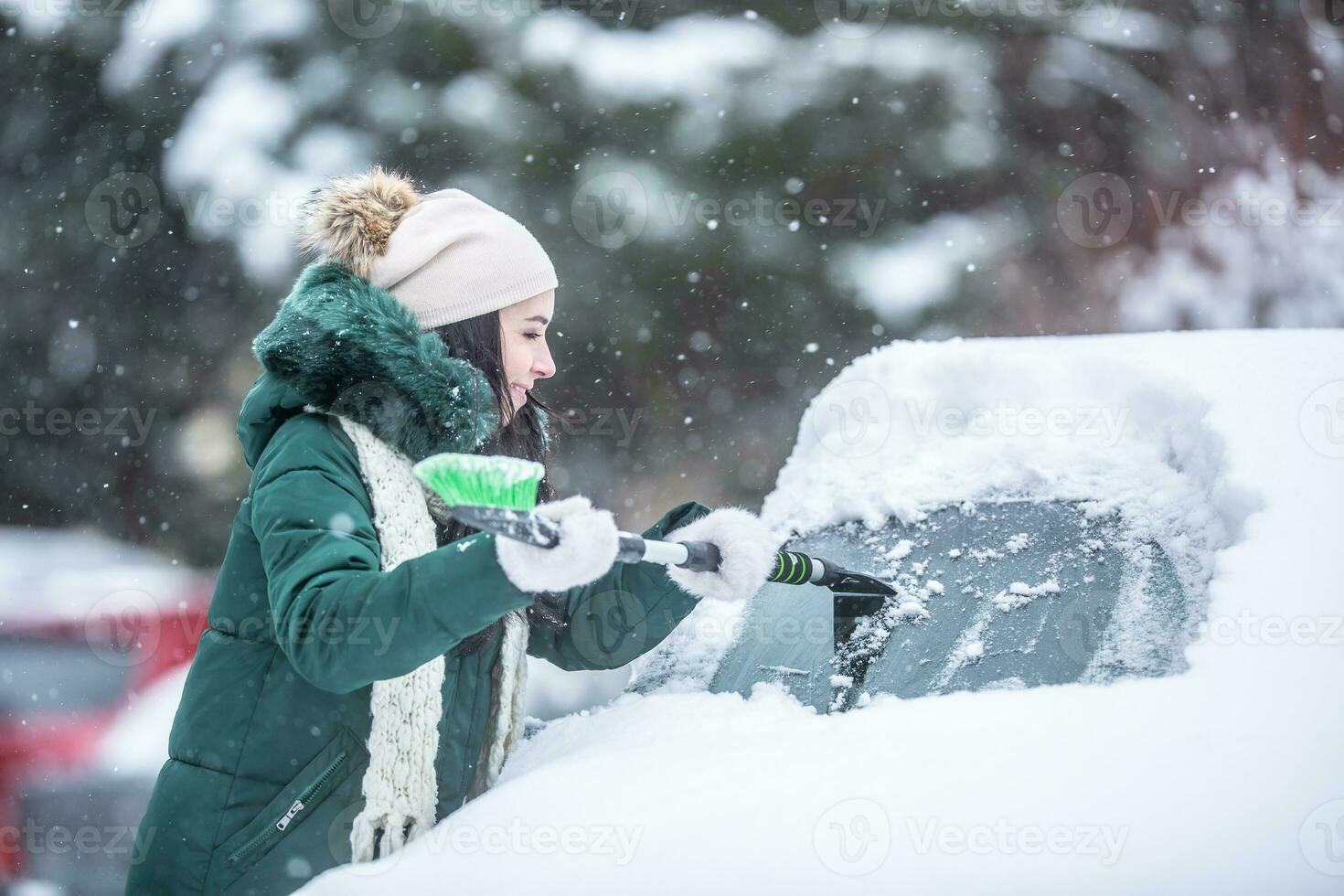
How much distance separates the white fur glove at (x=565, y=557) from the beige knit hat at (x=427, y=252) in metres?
0.63

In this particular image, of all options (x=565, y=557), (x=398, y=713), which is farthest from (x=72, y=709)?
(x=565, y=557)

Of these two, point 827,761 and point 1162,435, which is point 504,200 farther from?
point 827,761

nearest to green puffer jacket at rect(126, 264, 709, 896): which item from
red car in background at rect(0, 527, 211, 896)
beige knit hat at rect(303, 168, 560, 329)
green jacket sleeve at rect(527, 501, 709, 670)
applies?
beige knit hat at rect(303, 168, 560, 329)

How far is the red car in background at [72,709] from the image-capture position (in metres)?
3.70

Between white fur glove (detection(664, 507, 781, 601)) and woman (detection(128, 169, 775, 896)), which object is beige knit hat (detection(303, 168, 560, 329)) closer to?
woman (detection(128, 169, 775, 896))

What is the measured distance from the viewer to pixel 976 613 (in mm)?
1886

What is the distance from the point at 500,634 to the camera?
1.82 metres

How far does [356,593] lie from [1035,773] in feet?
2.80

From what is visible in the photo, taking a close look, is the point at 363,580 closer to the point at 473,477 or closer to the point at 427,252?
the point at 473,477

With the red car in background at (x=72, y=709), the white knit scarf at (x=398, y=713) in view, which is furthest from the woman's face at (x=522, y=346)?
the red car in background at (x=72, y=709)

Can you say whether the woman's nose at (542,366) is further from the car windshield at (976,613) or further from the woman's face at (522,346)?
the car windshield at (976,613)

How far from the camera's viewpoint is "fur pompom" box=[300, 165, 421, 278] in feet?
5.92

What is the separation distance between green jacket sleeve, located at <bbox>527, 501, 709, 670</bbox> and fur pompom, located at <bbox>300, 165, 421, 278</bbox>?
2.32 feet

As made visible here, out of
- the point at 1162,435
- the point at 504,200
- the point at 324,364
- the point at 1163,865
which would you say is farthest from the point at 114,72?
the point at 1163,865
